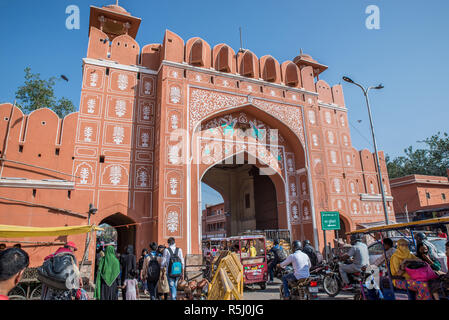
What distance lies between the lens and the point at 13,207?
929 centimetres

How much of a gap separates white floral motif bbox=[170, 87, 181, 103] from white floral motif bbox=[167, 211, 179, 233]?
4.35m

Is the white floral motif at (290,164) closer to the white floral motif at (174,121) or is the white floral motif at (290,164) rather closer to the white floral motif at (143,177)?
the white floral motif at (174,121)

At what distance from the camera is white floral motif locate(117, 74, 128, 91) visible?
11.7 m

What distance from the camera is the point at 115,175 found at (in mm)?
10789

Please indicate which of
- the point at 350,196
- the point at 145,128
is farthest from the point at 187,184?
the point at 350,196

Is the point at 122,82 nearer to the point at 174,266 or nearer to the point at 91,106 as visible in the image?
the point at 91,106

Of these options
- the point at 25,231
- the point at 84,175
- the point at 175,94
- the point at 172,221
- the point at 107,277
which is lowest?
the point at 107,277

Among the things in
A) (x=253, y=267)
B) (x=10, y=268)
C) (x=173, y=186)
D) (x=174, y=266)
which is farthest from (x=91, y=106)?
(x=10, y=268)

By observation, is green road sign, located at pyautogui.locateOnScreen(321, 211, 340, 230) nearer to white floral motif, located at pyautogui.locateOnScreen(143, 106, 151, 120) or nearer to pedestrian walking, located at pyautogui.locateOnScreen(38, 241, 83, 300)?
white floral motif, located at pyautogui.locateOnScreen(143, 106, 151, 120)

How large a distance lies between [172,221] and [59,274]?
7.48 meters

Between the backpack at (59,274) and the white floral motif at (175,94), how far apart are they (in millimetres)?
9152

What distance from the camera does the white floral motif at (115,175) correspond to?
1071 cm

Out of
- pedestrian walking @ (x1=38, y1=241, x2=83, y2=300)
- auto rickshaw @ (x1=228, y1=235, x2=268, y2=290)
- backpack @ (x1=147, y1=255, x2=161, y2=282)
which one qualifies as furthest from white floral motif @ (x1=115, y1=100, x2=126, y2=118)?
pedestrian walking @ (x1=38, y1=241, x2=83, y2=300)
